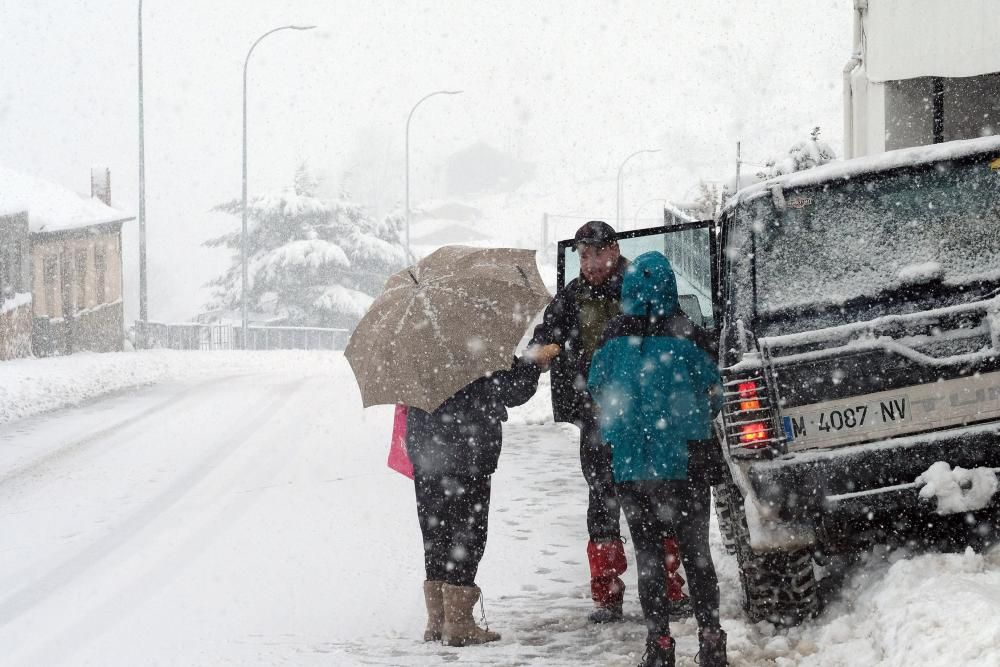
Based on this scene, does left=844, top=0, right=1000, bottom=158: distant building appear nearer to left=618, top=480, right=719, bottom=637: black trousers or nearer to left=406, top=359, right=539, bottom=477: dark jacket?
left=406, top=359, right=539, bottom=477: dark jacket

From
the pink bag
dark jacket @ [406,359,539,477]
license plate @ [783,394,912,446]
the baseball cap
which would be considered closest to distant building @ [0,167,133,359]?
the pink bag

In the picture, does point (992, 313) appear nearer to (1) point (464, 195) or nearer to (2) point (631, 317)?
(2) point (631, 317)

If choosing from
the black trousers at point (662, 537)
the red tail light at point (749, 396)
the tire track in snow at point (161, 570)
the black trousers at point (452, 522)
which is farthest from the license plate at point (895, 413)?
the tire track in snow at point (161, 570)

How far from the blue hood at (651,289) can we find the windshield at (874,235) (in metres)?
0.72

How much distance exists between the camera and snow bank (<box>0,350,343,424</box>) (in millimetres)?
19875

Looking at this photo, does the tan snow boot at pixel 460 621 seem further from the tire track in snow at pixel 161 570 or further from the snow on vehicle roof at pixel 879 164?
the snow on vehicle roof at pixel 879 164

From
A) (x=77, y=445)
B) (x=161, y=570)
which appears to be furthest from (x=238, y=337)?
(x=161, y=570)

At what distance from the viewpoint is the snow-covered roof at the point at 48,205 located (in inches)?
1448

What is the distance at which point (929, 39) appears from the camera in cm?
1520

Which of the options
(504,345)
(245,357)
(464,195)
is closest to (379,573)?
(504,345)

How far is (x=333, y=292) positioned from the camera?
62.5 metres

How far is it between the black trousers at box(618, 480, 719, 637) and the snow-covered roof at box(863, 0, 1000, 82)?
10292mm

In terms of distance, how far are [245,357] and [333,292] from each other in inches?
1138

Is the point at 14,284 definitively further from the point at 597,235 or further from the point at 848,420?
the point at 848,420
